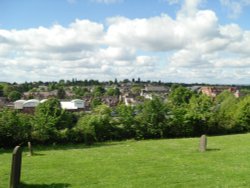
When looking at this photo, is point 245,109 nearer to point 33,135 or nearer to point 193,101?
point 193,101

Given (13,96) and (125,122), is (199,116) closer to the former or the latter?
(125,122)

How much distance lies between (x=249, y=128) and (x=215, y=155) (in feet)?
119

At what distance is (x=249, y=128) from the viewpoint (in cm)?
5347

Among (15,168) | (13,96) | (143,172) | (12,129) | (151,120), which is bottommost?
(13,96)

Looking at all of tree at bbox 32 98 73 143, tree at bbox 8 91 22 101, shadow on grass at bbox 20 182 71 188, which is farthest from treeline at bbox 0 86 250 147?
tree at bbox 8 91 22 101

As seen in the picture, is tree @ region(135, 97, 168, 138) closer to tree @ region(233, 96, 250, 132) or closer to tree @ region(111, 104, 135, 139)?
tree @ region(111, 104, 135, 139)

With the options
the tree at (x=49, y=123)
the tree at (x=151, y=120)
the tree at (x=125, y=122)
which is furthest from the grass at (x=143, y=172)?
the tree at (x=151, y=120)

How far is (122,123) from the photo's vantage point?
49094 mm

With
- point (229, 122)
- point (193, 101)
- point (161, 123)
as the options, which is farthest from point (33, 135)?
point (229, 122)

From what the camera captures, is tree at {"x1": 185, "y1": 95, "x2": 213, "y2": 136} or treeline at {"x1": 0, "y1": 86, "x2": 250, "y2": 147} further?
tree at {"x1": 185, "y1": 95, "x2": 213, "y2": 136}

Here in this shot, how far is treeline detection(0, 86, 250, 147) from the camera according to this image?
4325cm

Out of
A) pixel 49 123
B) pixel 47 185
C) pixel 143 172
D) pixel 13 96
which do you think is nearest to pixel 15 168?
pixel 47 185

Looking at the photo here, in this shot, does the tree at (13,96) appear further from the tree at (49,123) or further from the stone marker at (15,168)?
the stone marker at (15,168)

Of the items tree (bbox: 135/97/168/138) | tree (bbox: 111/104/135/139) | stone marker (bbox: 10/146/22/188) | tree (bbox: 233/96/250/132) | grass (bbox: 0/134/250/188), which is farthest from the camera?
Result: tree (bbox: 233/96/250/132)
